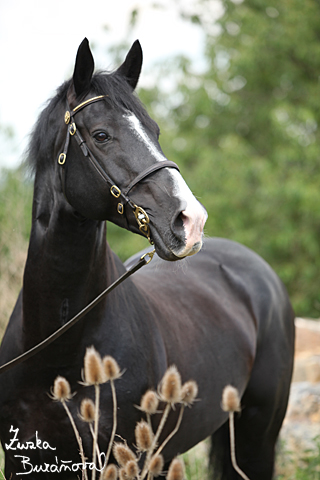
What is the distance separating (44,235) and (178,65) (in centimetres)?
1345

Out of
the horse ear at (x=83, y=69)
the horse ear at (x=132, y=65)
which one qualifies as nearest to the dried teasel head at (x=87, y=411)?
the horse ear at (x=83, y=69)

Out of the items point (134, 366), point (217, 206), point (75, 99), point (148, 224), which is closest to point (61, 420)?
point (134, 366)

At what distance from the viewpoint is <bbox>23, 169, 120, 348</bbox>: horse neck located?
2.32 meters

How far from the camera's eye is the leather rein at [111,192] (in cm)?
205

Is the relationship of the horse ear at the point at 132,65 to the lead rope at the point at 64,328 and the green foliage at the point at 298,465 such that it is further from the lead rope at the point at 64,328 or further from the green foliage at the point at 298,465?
the green foliage at the point at 298,465

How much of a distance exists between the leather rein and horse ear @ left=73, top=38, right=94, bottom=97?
91 mm

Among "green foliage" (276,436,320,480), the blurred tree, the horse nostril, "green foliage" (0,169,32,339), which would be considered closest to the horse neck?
the horse nostril

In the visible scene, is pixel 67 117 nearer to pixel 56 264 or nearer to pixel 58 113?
pixel 58 113

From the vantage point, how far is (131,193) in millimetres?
2094

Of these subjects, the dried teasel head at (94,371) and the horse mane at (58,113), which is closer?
the dried teasel head at (94,371)

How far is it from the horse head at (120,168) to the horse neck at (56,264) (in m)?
0.13

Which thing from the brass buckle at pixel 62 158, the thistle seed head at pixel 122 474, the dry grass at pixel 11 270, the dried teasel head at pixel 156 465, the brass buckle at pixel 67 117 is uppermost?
the brass buckle at pixel 67 117

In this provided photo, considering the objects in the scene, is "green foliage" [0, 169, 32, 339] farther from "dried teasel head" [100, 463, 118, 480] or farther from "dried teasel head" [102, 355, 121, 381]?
"dried teasel head" [100, 463, 118, 480]

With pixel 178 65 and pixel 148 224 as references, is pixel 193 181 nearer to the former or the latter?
pixel 178 65
